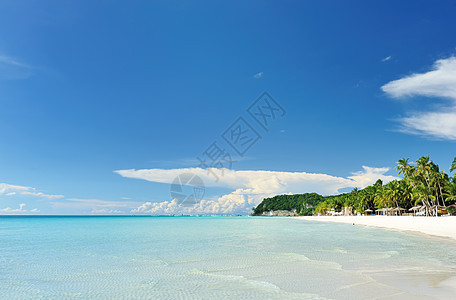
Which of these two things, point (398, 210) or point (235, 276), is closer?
point (235, 276)

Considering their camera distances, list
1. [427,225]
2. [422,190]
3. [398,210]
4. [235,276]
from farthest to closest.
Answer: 1. [398,210]
2. [422,190]
3. [427,225]
4. [235,276]

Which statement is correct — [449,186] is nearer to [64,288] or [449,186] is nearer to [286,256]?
[286,256]

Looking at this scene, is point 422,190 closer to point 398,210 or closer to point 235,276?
point 398,210

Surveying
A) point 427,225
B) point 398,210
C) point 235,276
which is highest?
point 235,276

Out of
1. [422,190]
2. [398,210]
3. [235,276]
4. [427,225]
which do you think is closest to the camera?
[235,276]

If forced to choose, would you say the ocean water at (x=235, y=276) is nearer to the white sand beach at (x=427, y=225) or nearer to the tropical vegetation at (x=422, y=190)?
the white sand beach at (x=427, y=225)

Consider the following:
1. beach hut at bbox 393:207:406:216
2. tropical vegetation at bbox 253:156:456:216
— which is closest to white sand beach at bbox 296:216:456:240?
tropical vegetation at bbox 253:156:456:216

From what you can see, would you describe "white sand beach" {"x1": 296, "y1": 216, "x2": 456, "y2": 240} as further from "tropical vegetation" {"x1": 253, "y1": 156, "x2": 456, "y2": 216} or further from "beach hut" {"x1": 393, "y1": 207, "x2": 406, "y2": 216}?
"beach hut" {"x1": 393, "y1": 207, "x2": 406, "y2": 216}

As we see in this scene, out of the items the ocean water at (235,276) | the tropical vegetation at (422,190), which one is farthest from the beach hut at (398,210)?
the ocean water at (235,276)

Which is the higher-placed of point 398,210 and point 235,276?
point 235,276

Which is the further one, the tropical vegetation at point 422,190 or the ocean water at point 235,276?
the tropical vegetation at point 422,190

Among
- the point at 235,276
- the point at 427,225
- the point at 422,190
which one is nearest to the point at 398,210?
the point at 422,190

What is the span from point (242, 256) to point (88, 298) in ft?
26.9

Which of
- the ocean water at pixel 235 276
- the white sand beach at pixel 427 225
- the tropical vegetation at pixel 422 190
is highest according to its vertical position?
the tropical vegetation at pixel 422 190
